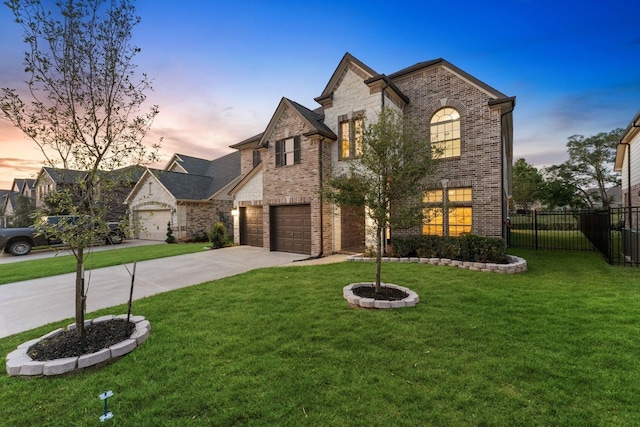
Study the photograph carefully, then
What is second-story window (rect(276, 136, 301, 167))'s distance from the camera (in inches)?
494

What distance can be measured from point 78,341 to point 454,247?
376 inches

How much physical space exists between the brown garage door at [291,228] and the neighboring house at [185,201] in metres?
9.27

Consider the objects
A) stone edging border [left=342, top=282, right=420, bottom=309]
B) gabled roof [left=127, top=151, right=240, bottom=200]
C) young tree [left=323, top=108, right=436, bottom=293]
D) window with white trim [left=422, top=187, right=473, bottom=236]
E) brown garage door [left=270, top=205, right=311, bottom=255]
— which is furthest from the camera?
gabled roof [left=127, top=151, right=240, bottom=200]

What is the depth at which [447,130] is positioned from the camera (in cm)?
1099

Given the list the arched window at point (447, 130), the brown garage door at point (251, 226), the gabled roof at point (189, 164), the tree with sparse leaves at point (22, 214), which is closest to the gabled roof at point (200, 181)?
the gabled roof at point (189, 164)

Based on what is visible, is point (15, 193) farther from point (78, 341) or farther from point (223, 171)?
point (78, 341)

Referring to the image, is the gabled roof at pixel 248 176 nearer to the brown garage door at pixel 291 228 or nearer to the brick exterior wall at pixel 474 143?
the brown garage door at pixel 291 228

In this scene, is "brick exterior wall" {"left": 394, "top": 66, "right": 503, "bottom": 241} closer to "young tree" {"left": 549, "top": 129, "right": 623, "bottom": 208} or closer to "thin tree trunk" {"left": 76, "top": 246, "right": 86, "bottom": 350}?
"thin tree trunk" {"left": 76, "top": 246, "right": 86, "bottom": 350}

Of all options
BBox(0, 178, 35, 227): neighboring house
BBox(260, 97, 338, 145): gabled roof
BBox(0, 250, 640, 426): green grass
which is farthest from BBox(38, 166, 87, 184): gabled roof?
BBox(0, 178, 35, 227): neighboring house

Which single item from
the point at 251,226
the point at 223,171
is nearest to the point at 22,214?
the point at 223,171

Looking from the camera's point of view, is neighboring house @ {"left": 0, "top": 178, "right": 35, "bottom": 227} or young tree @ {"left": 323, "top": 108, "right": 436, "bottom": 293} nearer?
young tree @ {"left": 323, "top": 108, "right": 436, "bottom": 293}

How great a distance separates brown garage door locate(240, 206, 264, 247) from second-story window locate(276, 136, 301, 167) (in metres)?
3.28

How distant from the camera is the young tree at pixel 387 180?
561cm

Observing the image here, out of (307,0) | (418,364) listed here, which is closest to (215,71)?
(307,0)
